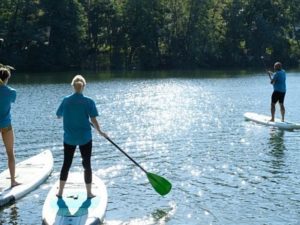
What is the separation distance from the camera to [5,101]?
32.4 ft

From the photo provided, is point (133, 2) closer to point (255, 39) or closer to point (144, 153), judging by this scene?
point (255, 39)

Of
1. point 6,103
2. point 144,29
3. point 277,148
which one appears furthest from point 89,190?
point 144,29

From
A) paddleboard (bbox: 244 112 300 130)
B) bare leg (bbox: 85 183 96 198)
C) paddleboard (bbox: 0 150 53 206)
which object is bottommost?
paddleboard (bbox: 0 150 53 206)

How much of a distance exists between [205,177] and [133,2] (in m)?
56.4

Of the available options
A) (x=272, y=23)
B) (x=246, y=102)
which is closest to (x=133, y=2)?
(x=272, y=23)

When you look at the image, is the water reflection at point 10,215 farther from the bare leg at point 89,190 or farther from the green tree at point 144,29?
the green tree at point 144,29

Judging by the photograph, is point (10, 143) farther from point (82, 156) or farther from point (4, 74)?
point (82, 156)

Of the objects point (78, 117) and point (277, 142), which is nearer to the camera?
point (78, 117)

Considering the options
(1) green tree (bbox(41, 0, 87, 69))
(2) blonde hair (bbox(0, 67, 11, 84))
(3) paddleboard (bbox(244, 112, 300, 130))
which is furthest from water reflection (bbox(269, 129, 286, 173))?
(1) green tree (bbox(41, 0, 87, 69))

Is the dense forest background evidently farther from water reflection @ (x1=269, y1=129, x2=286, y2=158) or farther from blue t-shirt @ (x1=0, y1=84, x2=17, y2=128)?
blue t-shirt @ (x1=0, y1=84, x2=17, y2=128)

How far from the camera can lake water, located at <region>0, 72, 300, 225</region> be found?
9266mm

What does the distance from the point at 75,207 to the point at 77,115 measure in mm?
1478

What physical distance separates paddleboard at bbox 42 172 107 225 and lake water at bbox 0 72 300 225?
275mm

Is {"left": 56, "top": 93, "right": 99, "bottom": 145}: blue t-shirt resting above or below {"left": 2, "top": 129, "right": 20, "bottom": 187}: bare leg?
above
